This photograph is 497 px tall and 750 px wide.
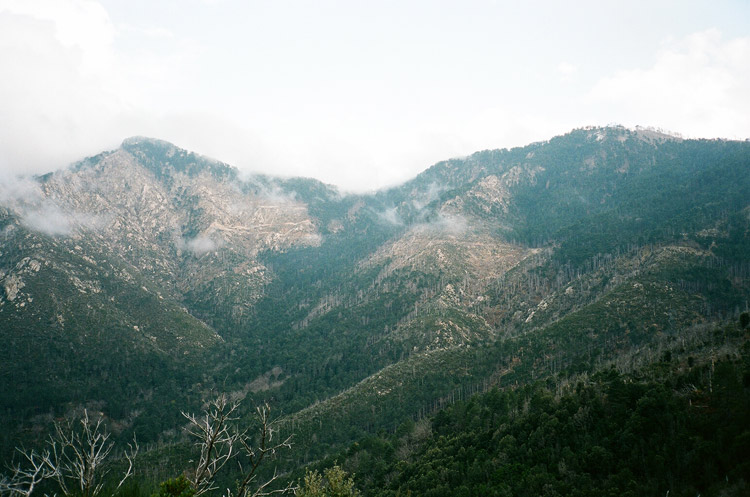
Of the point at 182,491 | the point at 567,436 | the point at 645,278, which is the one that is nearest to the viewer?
the point at 182,491

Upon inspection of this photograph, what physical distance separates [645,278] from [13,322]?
291 meters

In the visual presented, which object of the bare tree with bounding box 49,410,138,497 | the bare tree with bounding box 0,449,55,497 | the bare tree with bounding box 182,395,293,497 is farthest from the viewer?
the bare tree with bounding box 49,410,138,497

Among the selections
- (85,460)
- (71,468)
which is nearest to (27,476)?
(71,468)

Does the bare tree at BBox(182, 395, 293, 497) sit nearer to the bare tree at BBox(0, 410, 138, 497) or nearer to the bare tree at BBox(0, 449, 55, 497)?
the bare tree at BBox(0, 410, 138, 497)

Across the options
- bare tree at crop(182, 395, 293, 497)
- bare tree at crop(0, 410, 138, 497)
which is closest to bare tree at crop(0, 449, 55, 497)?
bare tree at crop(0, 410, 138, 497)

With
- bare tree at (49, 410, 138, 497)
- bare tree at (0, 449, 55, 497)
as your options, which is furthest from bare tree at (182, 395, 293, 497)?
bare tree at (0, 449, 55, 497)

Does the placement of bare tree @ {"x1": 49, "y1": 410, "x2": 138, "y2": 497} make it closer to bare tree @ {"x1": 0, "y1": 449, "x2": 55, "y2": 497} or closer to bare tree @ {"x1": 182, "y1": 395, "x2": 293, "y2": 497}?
bare tree @ {"x1": 0, "y1": 449, "x2": 55, "y2": 497}

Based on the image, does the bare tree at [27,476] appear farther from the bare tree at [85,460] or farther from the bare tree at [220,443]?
the bare tree at [220,443]

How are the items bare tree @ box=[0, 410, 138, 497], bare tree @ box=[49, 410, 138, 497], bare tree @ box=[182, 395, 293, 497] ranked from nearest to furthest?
bare tree @ box=[0, 410, 138, 497] → bare tree @ box=[182, 395, 293, 497] → bare tree @ box=[49, 410, 138, 497]

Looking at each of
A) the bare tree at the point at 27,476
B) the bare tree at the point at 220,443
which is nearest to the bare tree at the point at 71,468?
the bare tree at the point at 27,476

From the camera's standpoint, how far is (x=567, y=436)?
72.7 m

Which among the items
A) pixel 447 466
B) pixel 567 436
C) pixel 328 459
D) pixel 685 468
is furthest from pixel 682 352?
pixel 328 459

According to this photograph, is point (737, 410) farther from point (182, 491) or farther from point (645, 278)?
point (645, 278)

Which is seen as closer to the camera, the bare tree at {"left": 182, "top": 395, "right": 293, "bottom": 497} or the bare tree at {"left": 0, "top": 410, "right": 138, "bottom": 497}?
the bare tree at {"left": 0, "top": 410, "right": 138, "bottom": 497}
